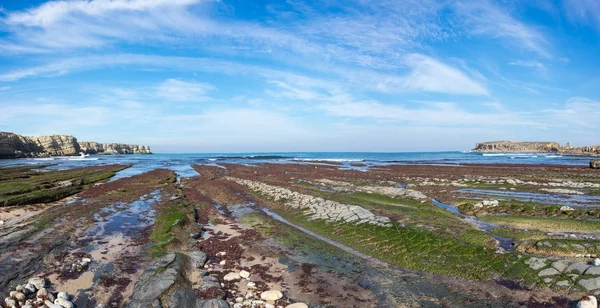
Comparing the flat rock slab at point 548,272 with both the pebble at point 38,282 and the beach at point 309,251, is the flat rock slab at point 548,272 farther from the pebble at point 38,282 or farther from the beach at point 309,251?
the pebble at point 38,282

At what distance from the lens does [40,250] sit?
1366 cm

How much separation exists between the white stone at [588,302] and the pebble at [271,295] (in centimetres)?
788

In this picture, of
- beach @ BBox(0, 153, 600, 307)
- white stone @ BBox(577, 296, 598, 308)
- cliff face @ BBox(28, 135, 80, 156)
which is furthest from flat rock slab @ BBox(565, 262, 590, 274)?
cliff face @ BBox(28, 135, 80, 156)

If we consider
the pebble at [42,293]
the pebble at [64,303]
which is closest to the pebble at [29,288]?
the pebble at [42,293]

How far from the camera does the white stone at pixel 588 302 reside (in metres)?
8.33

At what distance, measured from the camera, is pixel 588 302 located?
27.5 feet

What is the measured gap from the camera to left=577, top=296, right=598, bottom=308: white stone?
8.33m

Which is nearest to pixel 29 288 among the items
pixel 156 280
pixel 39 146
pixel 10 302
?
pixel 10 302

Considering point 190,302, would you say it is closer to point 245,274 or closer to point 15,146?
point 245,274

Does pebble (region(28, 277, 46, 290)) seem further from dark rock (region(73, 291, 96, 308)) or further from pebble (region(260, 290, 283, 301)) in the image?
pebble (region(260, 290, 283, 301))

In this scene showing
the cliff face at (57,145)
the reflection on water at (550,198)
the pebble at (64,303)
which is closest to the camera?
the pebble at (64,303)

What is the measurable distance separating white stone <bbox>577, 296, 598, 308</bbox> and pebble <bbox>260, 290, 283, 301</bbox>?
7881 millimetres

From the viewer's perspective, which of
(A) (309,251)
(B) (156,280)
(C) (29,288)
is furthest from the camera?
(A) (309,251)

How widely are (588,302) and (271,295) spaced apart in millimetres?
8316
